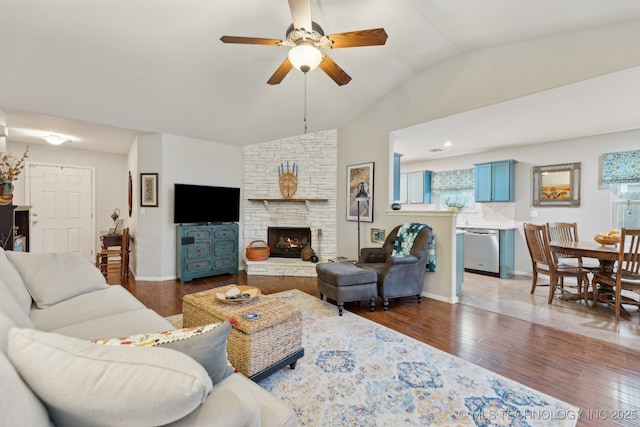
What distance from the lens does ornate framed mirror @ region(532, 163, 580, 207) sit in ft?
15.2

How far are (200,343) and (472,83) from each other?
371 cm

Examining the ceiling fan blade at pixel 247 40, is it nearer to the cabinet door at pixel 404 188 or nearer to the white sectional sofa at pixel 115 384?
the white sectional sofa at pixel 115 384

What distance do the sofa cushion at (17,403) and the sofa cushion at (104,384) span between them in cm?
3

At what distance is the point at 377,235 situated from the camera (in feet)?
14.6

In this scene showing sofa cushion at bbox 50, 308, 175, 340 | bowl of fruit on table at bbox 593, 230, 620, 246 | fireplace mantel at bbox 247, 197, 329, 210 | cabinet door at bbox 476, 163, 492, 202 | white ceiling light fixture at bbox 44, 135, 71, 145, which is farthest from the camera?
cabinet door at bbox 476, 163, 492, 202

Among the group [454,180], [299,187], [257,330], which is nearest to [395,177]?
[299,187]

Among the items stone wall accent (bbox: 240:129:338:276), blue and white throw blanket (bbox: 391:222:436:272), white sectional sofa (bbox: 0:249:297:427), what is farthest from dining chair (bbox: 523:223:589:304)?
white sectional sofa (bbox: 0:249:297:427)

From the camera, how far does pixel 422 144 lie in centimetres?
522

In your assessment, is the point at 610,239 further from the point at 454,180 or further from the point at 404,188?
the point at 404,188

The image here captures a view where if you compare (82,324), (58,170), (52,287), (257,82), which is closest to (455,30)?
(257,82)

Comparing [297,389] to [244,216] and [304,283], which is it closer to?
[304,283]

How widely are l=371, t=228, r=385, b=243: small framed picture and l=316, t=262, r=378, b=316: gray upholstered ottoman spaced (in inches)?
46.3

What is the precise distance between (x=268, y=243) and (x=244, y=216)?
680mm

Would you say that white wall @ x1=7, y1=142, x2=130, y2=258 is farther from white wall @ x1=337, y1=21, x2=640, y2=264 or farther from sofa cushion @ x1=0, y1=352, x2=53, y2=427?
sofa cushion @ x1=0, y1=352, x2=53, y2=427
